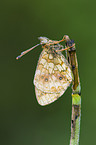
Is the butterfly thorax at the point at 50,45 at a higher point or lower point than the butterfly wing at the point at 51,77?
higher

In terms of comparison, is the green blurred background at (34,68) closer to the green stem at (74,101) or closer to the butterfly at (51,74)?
the butterfly at (51,74)

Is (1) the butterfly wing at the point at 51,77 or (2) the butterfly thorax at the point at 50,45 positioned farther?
(2) the butterfly thorax at the point at 50,45

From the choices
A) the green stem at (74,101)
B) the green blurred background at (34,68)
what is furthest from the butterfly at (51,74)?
the green blurred background at (34,68)

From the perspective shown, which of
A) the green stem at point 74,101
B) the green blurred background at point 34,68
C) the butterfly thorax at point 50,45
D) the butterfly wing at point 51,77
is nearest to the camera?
the green stem at point 74,101

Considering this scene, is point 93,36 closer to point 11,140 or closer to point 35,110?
point 35,110

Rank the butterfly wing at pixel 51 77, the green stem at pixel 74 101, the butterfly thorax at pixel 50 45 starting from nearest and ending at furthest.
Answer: the green stem at pixel 74 101 → the butterfly wing at pixel 51 77 → the butterfly thorax at pixel 50 45

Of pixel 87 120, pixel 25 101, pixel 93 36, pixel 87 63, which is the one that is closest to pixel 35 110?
pixel 25 101

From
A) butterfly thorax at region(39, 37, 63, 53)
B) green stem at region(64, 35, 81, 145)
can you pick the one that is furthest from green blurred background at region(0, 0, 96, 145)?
green stem at region(64, 35, 81, 145)

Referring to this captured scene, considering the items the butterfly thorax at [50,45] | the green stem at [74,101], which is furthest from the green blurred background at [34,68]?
the green stem at [74,101]
